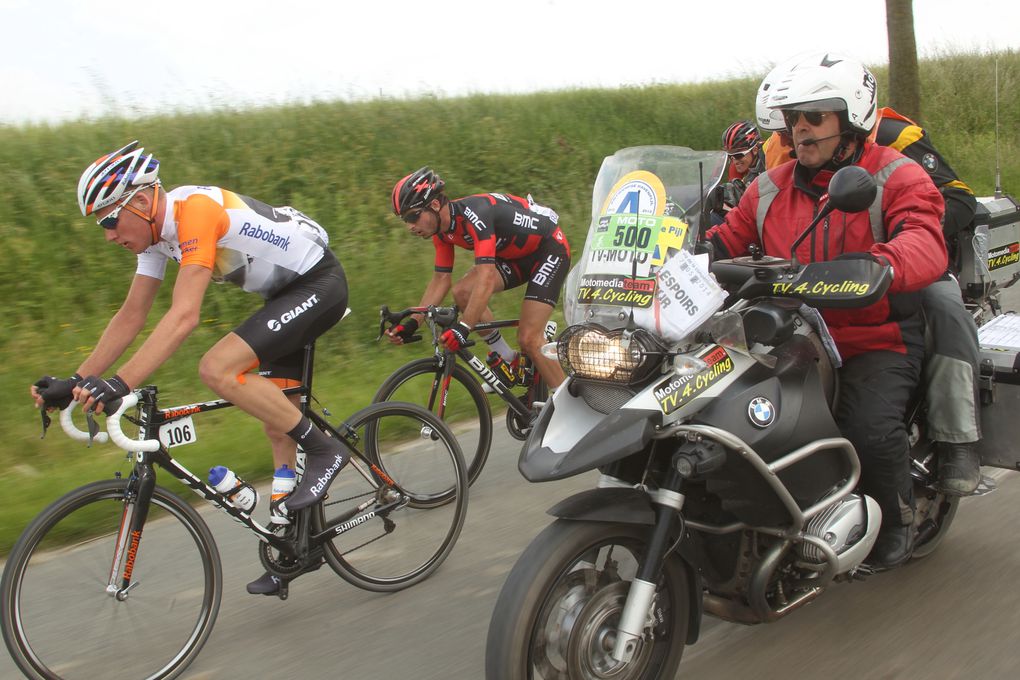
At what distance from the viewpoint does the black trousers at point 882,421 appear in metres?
3.30

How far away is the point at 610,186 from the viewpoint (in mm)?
3416

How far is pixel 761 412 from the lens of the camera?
2.94 metres

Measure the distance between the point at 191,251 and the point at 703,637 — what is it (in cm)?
250

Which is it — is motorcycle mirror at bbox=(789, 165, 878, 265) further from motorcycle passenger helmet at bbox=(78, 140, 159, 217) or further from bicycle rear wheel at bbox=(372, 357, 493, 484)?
bicycle rear wheel at bbox=(372, 357, 493, 484)

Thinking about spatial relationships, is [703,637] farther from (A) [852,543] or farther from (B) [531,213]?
(B) [531,213]

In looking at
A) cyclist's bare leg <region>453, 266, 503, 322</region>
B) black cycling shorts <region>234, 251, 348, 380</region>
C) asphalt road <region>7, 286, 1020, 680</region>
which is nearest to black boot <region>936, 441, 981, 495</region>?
asphalt road <region>7, 286, 1020, 680</region>

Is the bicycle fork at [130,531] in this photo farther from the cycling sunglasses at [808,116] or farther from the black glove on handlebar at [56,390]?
the cycling sunglasses at [808,116]

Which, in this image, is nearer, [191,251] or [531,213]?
[191,251]

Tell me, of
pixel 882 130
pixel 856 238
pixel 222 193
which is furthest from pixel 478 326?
pixel 856 238

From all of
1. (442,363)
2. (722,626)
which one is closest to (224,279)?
(442,363)

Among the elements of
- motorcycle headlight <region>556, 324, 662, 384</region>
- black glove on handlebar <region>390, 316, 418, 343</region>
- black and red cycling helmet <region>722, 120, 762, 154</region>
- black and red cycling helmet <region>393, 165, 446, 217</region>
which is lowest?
black glove on handlebar <region>390, 316, 418, 343</region>

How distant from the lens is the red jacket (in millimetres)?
3131

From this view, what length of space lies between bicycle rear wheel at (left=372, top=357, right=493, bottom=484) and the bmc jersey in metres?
0.73

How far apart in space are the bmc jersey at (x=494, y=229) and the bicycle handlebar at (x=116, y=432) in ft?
8.45
